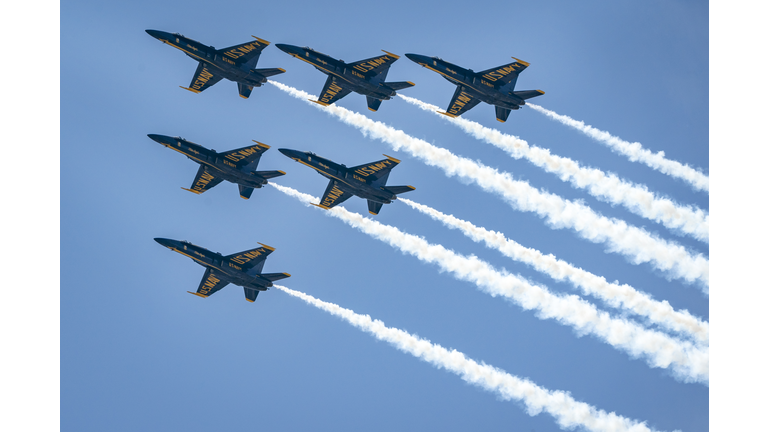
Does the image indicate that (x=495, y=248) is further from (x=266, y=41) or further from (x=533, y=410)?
(x=266, y=41)

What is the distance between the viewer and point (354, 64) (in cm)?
8169

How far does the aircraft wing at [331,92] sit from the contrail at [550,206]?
1620 mm

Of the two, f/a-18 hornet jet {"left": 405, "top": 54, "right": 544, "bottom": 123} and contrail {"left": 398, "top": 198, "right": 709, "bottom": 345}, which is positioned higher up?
f/a-18 hornet jet {"left": 405, "top": 54, "right": 544, "bottom": 123}

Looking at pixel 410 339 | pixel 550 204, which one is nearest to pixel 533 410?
pixel 410 339

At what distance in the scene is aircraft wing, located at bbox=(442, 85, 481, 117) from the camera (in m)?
85.8

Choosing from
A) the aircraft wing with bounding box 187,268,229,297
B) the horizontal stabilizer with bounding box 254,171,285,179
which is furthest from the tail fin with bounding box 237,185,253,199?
the aircraft wing with bounding box 187,268,229,297

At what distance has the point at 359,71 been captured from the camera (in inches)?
3214

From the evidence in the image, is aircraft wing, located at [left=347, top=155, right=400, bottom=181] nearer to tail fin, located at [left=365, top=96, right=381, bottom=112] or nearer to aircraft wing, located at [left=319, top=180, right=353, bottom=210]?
aircraft wing, located at [left=319, top=180, right=353, bottom=210]

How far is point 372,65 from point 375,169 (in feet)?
30.4

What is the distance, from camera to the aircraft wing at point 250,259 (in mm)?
81000

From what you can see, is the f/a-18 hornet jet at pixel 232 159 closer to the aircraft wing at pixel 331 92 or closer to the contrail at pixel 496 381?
the aircraft wing at pixel 331 92

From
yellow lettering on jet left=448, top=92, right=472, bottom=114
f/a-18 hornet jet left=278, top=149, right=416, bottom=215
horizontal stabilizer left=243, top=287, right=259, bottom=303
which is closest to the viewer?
f/a-18 hornet jet left=278, top=149, right=416, bottom=215

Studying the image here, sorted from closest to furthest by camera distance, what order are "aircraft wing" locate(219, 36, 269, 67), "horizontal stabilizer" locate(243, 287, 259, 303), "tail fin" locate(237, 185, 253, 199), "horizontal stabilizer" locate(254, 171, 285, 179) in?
→ "aircraft wing" locate(219, 36, 269, 67) → "horizontal stabilizer" locate(254, 171, 285, 179) → "horizontal stabilizer" locate(243, 287, 259, 303) → "tail fin" locate(237, 185, 253, 199)

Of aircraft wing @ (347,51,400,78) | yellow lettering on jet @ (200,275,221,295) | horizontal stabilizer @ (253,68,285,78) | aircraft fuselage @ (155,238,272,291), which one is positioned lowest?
yellow lettering on jet @ (200,275,221,295)
